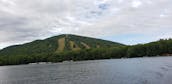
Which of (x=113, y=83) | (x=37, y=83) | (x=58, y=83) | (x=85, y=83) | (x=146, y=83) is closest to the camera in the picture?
(x=146, y=83)

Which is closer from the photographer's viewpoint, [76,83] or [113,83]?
[113,83]

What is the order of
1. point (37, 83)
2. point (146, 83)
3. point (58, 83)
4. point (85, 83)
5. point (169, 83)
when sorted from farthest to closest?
point (37, 83) < point (58, 83) < point (85, 83) < point (146, 83) < point (169, 83)

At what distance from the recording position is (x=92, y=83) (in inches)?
2457

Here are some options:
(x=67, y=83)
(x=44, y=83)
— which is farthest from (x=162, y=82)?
(x=44, y=83)

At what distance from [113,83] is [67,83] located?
497 inches

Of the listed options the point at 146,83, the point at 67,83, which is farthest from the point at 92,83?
the point at 146,83

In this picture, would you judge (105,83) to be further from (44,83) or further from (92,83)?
(44,83)

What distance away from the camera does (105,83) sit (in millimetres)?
60156

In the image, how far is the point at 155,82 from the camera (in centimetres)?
5584

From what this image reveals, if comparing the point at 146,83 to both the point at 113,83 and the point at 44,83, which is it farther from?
the point at 44,83

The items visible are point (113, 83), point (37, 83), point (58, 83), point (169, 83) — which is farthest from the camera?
point (37, 83)

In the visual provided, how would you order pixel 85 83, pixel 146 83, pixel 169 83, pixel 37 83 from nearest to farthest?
pixel 169 83
pixel 146 83
pixel 85 83
pixel 37 83

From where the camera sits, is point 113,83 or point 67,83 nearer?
point 113,83

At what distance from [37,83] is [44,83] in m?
2.37
